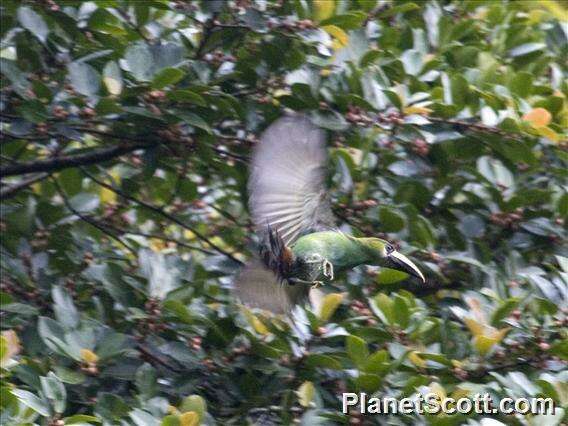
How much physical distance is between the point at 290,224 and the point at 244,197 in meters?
0.88

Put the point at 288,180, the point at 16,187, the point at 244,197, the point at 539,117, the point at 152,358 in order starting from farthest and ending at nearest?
1. the point at 16,187
2. the point at 244,197
3. the point at 539,117
4. the point at 152,358
5. the point at 288,180

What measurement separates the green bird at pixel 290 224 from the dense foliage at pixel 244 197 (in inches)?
5.6

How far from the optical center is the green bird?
2.62 meters

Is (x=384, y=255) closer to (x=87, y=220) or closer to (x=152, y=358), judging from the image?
(x=152, y=358)

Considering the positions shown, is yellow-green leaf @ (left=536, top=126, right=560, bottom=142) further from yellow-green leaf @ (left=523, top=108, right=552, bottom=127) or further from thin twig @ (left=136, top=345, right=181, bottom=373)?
thin twig @ (left=136, top=345, right=181, bottom=373)

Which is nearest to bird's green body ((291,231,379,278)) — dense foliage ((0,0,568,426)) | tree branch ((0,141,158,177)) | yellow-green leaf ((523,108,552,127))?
dense foliage ((0,0,568,426))

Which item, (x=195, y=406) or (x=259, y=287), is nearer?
(x=195, y=406)

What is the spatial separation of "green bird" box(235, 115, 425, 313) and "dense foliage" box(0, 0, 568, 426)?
0.14 meters

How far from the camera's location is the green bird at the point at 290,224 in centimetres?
262

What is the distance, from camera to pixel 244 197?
3.54 metres

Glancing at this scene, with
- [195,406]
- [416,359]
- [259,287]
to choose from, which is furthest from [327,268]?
[195,406]

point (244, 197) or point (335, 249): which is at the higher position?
point (335, 249)

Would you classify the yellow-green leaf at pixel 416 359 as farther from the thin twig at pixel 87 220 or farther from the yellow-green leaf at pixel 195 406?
the thin twig at pixel 87 220

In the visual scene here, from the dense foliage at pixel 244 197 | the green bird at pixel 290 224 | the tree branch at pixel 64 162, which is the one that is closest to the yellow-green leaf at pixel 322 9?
the dense foliage at pixel 244 197
